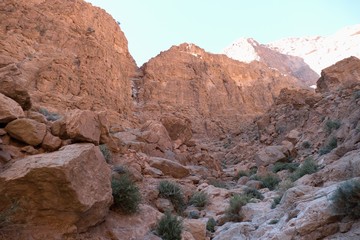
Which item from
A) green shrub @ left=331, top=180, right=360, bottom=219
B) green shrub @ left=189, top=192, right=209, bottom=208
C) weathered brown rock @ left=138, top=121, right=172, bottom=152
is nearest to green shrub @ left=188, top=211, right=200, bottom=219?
green shrub @ left=189, top=192, right=209, bottom=208

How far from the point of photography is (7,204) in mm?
4781

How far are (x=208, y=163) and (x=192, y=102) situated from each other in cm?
2421

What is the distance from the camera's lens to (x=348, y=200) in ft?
19.5

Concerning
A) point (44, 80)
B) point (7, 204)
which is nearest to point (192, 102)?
point (44, 80)

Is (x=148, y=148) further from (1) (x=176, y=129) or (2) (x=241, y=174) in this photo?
(2) (x=241, y=174)

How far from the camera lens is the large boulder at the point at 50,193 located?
4812mm

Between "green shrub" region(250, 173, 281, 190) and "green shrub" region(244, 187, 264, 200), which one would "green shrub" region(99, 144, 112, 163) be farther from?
"green shrub" region(250, 173, 281, 190)

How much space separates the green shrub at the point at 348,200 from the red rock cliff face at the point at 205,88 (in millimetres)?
30290

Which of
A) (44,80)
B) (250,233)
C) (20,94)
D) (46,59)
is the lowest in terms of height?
(250,233)

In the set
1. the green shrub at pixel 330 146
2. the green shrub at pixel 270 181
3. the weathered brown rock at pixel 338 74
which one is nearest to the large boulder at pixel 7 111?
the green shrub at pixel 270 181

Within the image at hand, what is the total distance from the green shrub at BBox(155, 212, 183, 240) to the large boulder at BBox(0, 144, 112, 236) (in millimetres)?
1609

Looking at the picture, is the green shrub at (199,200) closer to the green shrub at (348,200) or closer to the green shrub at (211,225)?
the green shrub at (211,225)

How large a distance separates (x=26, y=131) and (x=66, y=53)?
24.2m

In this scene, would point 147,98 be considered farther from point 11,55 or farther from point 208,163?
point 208,163
